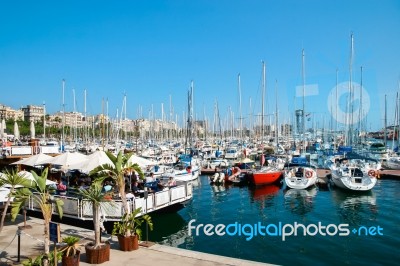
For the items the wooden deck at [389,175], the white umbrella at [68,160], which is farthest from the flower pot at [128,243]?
the wooden deck at [389,175]

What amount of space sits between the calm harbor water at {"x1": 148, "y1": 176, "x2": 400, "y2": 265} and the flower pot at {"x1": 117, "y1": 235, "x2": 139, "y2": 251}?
15.7 ft

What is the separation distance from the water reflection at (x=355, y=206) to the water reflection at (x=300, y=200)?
1958 millimetres

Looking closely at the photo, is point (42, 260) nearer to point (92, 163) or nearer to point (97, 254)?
point (97, 254)

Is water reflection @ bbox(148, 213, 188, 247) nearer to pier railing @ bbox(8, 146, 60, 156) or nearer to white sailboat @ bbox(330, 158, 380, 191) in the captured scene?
pier railing @ bbox(8, 146, 60, 156)

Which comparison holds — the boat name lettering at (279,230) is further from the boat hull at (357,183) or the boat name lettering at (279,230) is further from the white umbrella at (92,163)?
the boat hull at (357,183)

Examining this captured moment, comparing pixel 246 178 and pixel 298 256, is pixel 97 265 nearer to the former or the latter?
pixel 298 256

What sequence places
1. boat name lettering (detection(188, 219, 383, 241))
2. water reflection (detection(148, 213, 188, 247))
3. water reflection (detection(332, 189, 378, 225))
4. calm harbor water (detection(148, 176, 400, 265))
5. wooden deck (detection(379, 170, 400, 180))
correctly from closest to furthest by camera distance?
calm harbor water (detection(148, 176, 400, 265))
water reflection (detection(148, 213, 188, 247))
boat name lettering (detection(188, 219, 383, 241))
water reflection (detection(332, 189, 378, 225))
wooden deck (detection(379, 170, 400, 180))

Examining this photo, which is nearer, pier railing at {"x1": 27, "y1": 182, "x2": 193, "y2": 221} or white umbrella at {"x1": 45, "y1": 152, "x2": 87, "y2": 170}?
pier railing at {"x1": 27, "y1": 182, "x2": 193, "y2": 221}

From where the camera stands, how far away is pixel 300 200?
27828 millimetres

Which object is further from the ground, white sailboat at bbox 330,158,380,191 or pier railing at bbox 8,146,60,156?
pier railing at bbox 8,146,60,156

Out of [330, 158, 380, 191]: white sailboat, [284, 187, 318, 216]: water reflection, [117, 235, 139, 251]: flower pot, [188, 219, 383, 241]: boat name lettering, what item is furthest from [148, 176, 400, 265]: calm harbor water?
[117, 235, 139, 251]: flower pot

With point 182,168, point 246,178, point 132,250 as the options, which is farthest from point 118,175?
point 182,168

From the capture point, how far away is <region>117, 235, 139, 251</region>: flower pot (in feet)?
37.1

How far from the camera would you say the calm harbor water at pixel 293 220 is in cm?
1477
